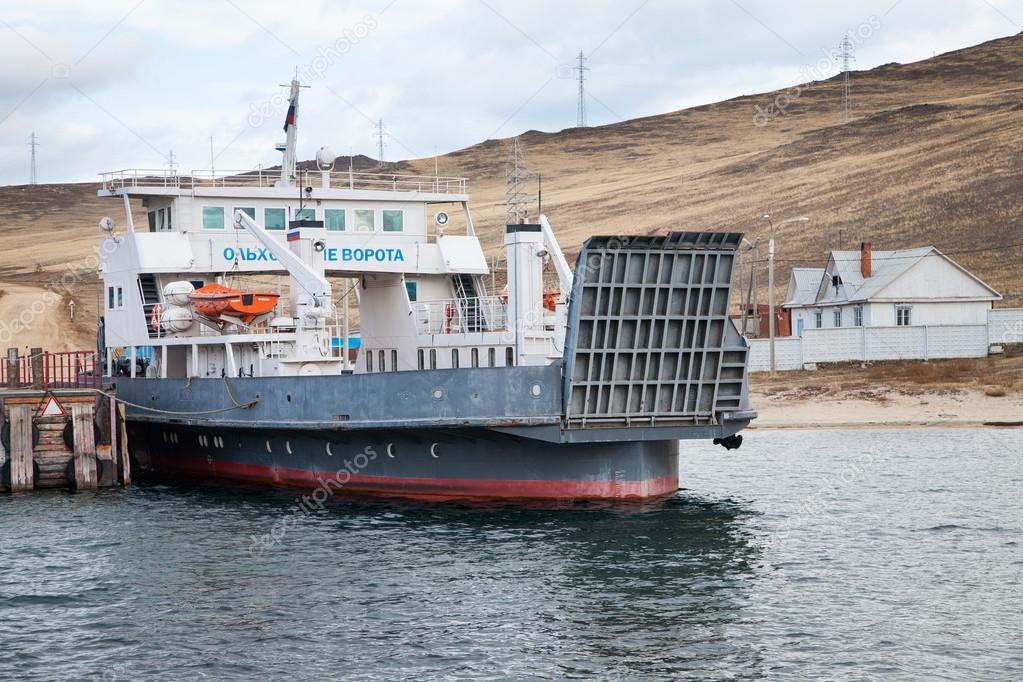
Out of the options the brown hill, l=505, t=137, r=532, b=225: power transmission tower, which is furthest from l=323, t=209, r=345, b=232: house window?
the brown hill

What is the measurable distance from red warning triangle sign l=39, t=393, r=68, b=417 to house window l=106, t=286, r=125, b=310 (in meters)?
3.88

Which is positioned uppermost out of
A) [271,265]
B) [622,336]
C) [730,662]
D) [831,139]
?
[831,139]

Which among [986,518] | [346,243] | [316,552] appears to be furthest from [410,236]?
[986,518]

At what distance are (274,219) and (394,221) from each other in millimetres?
2855

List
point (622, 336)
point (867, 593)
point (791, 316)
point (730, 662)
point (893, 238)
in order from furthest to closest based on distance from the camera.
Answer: point (893, 238), point (791, 316), point (622, 336), point (867, 593), point (730, 662)

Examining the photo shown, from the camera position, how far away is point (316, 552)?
69.8 feet

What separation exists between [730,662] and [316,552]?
336 inches

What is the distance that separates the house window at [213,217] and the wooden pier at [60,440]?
15.1 feet

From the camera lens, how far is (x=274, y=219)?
30.9m

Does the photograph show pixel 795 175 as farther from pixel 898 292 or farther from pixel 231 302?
pixel 231 302

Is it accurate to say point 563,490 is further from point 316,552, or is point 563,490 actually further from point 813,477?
point 813,477

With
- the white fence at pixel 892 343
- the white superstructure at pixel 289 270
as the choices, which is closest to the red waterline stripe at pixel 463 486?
the white superstructure at pixel 289 270

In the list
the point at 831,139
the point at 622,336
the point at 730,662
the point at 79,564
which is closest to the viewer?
the point at 730,662

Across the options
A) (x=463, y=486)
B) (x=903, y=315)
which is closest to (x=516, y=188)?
(x=463, y=486)
